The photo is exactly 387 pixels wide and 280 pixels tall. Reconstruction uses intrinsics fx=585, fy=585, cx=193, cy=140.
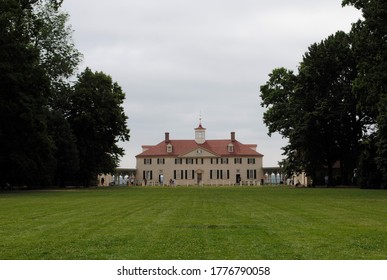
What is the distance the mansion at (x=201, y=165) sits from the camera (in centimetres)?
11062

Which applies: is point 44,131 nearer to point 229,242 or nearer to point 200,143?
point 229,242

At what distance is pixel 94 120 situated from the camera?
59250mm

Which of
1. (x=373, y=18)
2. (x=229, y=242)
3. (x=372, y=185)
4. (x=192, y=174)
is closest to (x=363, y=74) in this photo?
(x=373, y=18)

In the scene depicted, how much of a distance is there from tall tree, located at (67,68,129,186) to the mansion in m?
47.3

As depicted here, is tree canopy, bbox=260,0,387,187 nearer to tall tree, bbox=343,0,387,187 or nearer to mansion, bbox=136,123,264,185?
tall tree, bbox=343,0,387,187

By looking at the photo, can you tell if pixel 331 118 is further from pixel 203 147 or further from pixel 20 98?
pixel 203 147

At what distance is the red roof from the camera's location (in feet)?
366

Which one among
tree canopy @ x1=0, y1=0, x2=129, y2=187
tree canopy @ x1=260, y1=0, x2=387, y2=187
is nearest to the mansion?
tree canopy @ x1=0, y1=0, x2=129, y2=187

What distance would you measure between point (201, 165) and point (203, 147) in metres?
3.58

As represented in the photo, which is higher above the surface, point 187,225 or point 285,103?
point 285,103
